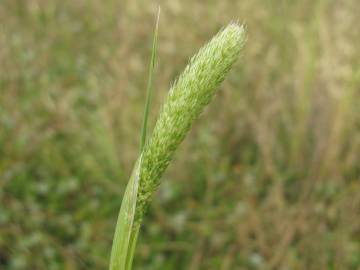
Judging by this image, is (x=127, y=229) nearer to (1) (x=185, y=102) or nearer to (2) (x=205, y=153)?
(1) (x=185, y=102)

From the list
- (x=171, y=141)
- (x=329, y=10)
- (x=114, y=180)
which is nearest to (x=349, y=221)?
(x=114, y=180)

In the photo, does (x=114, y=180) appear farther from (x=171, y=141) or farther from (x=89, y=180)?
(x=171, y=141)

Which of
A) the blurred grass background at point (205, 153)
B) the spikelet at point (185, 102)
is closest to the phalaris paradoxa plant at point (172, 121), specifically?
the spikelet at point (185, 102)

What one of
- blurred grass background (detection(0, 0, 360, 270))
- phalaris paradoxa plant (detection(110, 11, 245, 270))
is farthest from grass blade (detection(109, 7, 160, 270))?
blurred grass background (detection(0, 0, 360, 270))

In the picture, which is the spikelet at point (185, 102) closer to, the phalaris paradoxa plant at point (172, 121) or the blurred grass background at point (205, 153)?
the phalaris paradoxa plant at point (172, 121)

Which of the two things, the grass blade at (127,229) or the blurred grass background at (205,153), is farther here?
the blurred grass background at (205,153)

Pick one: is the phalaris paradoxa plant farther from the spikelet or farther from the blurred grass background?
the blurred grass background
